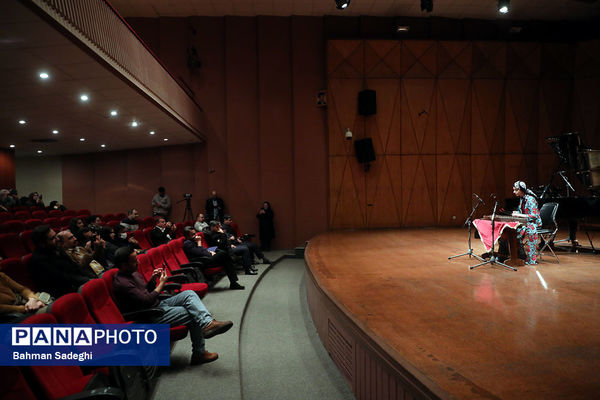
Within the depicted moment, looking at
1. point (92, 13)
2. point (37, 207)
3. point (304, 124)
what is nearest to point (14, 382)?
point (92, 13)

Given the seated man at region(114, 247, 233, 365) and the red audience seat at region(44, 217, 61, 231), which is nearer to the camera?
the seated man at region(114, 247, 233, 365)

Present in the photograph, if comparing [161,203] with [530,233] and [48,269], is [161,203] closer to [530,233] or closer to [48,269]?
[48,269]

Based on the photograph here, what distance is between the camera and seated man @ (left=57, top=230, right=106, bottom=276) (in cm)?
310

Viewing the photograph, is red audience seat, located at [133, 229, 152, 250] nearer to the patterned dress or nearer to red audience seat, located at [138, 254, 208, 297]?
red audience seat, located at [138, 254, 208, 297]

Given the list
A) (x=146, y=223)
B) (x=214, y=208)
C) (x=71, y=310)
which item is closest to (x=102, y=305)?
(x=71, y=310)

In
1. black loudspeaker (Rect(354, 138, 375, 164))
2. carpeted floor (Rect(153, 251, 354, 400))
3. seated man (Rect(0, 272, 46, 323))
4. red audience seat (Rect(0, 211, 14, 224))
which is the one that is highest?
black loudspeaker (Rect(354, 138, 375, 164))

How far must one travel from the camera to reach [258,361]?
279 centimetres

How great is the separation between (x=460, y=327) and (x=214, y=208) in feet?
22.3

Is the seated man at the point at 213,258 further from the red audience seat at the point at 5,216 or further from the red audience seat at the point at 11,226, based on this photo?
the red audience seat at the point at 5,216

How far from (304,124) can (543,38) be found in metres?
6.40

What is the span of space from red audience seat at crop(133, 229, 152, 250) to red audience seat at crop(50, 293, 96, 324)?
2893mm

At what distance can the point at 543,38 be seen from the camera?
361 inches

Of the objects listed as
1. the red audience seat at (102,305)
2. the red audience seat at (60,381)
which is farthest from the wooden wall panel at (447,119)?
the red audience seat at (60,381)

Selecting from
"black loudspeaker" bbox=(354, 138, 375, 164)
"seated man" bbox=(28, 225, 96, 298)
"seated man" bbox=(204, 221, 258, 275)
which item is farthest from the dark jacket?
"black loudspeaker" bbox=(354, 138, 375, 164)
